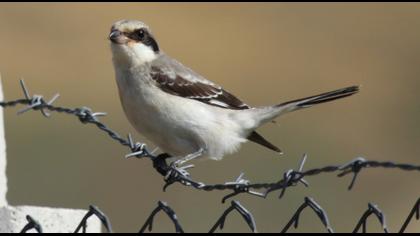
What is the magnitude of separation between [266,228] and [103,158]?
374cm

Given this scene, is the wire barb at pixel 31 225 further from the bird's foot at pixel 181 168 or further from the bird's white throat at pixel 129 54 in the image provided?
the bird's white throat at pixel 129 54

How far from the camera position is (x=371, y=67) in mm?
17891

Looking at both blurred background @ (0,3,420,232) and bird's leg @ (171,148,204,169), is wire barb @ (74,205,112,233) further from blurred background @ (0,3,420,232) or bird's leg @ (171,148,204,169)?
blurred background @ (0,3,420,232)

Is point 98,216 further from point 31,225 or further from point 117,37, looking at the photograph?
point 117,37

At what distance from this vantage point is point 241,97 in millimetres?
15477

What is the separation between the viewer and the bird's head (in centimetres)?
578

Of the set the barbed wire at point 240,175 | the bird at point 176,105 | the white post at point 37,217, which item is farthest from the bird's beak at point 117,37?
the white post at point 37,217

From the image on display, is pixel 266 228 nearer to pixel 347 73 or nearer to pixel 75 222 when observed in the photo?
pixel 75 222

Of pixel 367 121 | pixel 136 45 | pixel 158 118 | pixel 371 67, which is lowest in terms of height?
pixel 158 118

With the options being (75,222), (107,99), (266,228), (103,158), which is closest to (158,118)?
(75,222)

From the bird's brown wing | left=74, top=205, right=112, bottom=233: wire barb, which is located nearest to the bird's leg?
the bird's brown wing

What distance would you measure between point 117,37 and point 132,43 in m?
0.09

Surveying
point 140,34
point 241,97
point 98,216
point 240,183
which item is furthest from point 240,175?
point 241,97

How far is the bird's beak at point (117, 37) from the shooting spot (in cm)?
576
